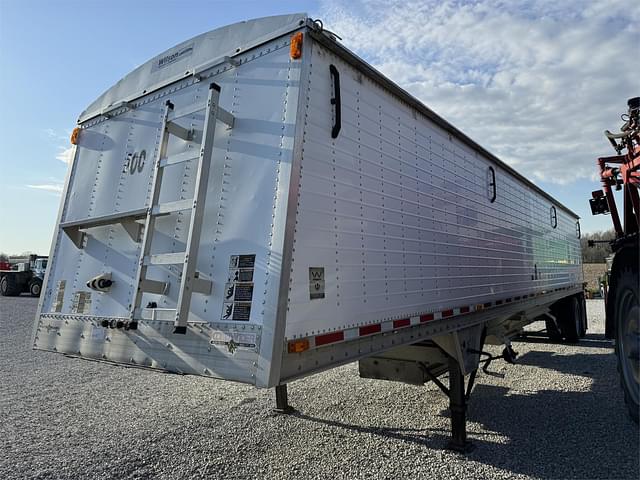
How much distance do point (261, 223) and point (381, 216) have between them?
4.13 ft

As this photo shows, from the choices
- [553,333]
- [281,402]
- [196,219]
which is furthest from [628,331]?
[553,333]

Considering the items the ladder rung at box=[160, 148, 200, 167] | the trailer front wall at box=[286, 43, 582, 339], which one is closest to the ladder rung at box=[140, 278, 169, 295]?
the ladder rung at box=[160, 148, 200, 167]

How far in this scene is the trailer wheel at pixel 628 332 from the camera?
155 inches

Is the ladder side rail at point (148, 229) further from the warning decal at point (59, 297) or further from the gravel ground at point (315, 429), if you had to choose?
the gravel ground at point (315, 429)

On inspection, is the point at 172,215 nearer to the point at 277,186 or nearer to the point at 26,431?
the point at 277,186

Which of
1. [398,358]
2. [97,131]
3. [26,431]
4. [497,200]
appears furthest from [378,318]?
[26,431]

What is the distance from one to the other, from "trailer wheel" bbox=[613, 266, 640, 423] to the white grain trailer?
1.45 metres

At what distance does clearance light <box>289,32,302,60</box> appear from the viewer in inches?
109

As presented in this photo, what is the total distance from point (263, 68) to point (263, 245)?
1.29 m

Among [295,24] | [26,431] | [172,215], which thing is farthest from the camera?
[26,431]

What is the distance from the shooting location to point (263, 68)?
2971mm

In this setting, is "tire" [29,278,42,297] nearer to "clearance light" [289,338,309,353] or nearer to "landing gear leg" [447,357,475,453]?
"landing gear leg" [447,357,475,453]

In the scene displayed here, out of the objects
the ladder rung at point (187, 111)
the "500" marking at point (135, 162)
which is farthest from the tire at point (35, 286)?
the ladder rung at point (187, 111)

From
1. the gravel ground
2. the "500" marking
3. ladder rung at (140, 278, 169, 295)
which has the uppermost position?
the "500" marking
